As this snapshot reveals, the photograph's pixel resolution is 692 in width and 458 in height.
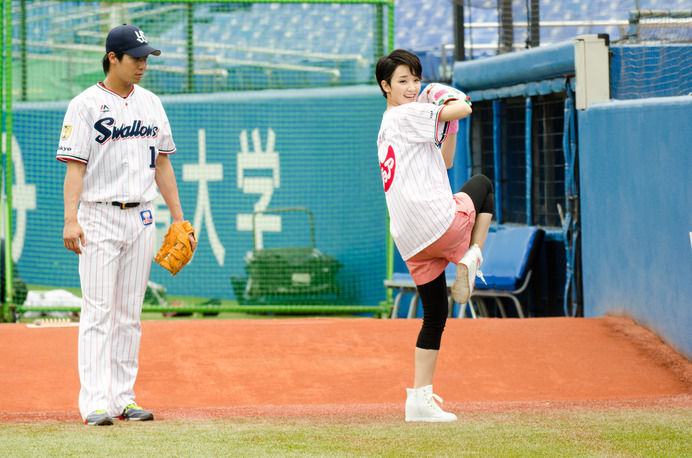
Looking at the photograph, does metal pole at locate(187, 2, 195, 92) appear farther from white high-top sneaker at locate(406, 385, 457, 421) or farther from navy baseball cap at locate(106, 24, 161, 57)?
white high-top sneaker at locate(406, 385, 457, 421)

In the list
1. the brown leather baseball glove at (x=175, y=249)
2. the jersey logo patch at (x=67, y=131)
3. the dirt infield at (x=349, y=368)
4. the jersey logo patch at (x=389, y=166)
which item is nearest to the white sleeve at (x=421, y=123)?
the jersey logo patch at (x=389, y=166)

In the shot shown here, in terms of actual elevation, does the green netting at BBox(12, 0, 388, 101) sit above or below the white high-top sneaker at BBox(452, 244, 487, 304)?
above

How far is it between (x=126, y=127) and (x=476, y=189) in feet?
5.46

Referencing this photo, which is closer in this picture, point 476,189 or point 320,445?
point 320,445

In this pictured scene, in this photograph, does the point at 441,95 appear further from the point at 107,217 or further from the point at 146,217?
the point at 107,217

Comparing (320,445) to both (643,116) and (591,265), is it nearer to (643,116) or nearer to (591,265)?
(643,116)

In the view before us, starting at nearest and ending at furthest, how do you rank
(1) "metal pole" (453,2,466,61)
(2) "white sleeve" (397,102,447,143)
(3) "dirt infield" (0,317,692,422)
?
(2) "white sleeve" (397,102,447,143)
(3) "dirt infield" (0,317,692,422)
(1) "metal pole" (453,2,466,61)

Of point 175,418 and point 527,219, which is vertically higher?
point 527,219

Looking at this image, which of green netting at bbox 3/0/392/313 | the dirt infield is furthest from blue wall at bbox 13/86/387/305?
the dirt infield

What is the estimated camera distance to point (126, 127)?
4.51 meters

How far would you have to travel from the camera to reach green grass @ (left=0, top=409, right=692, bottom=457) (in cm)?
371

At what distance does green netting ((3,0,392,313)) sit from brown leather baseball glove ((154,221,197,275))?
487 cm

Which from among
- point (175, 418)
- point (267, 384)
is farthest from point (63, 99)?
point (175, 418)

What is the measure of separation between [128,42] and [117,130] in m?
0.41
